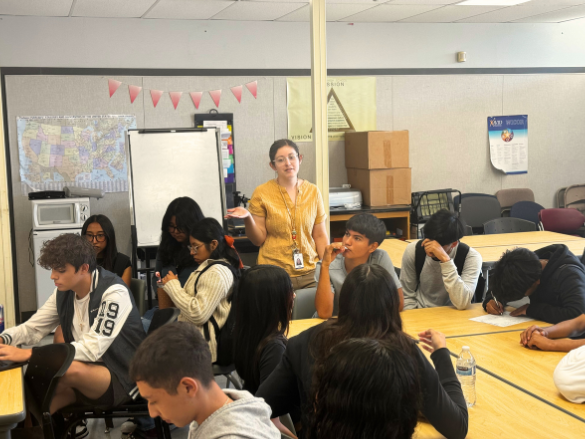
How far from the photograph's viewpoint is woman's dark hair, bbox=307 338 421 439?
3.93 feet

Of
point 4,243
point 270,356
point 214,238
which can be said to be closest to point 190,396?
point 270,356

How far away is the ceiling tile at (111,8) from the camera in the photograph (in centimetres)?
524

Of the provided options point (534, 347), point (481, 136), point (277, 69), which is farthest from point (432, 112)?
point (534, 347)

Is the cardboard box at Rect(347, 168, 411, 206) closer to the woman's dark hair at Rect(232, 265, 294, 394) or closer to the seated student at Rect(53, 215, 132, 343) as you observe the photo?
the seated student at Rect(53, 215, 132, 343)

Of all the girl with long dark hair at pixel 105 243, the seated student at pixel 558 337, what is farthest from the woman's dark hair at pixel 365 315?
the girl with long dark hair at pixel 105 243

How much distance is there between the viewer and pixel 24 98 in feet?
18.7

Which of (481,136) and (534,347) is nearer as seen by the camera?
(534,347)

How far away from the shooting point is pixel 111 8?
546 cm

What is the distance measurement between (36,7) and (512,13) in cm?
478

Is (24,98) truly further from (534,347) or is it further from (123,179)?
(534,347)

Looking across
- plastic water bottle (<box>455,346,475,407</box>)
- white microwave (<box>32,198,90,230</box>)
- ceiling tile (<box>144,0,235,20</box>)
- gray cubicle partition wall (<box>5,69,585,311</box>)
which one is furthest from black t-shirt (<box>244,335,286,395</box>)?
gray cubicle partition wall (<box>5,69,585,311</box>)

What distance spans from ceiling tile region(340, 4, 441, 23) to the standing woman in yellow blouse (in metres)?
3.00

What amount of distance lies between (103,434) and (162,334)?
2.31m

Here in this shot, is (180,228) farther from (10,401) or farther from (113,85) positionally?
(113,85)
